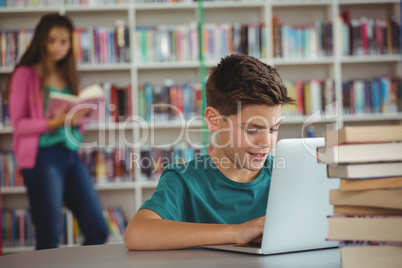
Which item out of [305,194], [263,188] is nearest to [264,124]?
[263,188]

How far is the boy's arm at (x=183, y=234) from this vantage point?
952mm

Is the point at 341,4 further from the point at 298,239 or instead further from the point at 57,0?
the point at 298,239

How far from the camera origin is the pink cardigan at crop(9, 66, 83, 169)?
8.18ft

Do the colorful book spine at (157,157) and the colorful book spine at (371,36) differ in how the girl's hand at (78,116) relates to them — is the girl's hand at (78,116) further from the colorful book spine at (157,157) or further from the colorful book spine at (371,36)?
the colorful book spine at (371,36)

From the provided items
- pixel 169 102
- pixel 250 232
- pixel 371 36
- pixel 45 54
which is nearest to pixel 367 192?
pixel 250 232

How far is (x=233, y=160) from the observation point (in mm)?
1341

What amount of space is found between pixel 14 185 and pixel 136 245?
8.13 ft

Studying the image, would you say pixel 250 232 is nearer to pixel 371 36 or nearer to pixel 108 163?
pixel 108 163

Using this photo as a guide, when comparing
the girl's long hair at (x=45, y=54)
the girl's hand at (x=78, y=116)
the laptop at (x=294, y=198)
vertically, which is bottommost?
the laptop at (x=294, y=198)

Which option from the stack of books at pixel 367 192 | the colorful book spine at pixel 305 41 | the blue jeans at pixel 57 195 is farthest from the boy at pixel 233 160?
the colorful book spine at pixel 305 41

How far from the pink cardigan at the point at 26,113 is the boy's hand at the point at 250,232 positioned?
5.64ft

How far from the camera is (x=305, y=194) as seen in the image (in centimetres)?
89

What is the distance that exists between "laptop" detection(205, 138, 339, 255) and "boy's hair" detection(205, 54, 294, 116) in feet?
1.26

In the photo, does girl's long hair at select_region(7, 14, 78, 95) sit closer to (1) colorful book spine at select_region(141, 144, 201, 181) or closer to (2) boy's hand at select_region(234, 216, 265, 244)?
(1) colorful book spine at select_region(141, 144, 201, 181)
